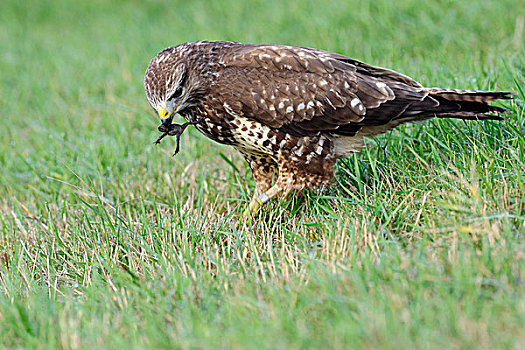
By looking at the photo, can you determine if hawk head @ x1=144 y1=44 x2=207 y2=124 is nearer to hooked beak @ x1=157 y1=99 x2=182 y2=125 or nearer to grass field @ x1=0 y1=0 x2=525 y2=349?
hooked beak @ x1=157 y1=99 x2=182 y2=125

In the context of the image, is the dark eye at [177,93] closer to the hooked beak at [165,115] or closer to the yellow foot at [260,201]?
the hooked beak at [165,115]

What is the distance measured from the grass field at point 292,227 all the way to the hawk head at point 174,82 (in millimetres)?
699

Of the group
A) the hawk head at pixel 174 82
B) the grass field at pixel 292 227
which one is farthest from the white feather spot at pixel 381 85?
the hawk head at pixel 174 82

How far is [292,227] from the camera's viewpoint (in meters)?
4.09

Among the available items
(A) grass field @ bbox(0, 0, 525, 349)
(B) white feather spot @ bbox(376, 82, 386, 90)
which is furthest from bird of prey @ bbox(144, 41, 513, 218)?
(A) grass field @ bbox(0, 0, 525, 349)

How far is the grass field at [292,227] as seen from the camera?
2578 millimetres

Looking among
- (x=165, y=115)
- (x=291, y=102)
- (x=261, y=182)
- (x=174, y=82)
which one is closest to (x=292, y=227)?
(x=261, y=182)

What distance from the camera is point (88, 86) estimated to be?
26.2ft

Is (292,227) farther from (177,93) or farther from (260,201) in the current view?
(177,93)

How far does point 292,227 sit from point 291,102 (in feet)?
2.80

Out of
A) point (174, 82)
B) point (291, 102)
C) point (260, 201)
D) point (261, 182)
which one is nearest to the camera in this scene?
point (174, 82)

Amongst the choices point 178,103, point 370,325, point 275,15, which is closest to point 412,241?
point 370,325

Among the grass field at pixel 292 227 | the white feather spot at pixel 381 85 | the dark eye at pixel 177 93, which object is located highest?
the white feather spot at pixel 381 85

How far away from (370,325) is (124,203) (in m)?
2.83
